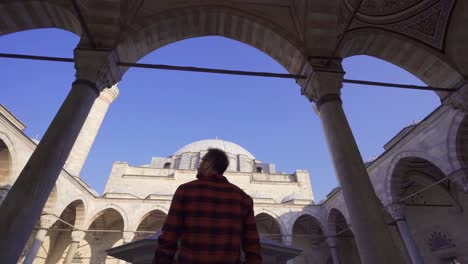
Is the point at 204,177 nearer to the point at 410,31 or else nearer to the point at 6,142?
the point at 410,31

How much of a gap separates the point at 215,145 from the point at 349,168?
25.5 meters

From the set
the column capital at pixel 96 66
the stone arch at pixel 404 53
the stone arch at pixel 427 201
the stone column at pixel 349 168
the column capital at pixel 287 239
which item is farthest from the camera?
the column capital at pixel 287 239

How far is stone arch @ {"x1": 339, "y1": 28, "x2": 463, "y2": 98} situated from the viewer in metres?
5.20

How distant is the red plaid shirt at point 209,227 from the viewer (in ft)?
3.99

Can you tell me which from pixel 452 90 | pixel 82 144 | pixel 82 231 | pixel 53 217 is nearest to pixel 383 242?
pixel 452 90

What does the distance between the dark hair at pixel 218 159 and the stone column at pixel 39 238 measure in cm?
1187

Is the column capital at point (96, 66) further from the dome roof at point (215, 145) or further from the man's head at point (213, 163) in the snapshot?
the dome roof at point (215, 145)

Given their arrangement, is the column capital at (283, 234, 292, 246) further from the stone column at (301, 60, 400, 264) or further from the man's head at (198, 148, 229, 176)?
the man's head at (198, 148, 229, 176)

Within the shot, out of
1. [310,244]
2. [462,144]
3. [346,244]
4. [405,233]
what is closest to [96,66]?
[462,144]

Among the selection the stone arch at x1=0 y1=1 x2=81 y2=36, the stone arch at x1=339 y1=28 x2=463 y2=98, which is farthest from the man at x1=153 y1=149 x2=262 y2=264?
the stone arch at x1=0 y1=1 x2=81 y2=36

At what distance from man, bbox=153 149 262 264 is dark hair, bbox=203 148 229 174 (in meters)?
0.04

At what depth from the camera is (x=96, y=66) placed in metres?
3.97

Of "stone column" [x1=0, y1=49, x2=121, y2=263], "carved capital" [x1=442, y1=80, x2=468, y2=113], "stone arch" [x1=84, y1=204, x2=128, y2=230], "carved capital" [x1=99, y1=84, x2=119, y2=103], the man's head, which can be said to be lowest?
the man's head

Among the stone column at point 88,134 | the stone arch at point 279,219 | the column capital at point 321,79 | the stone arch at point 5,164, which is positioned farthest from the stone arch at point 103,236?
the column capital at point 321,79
